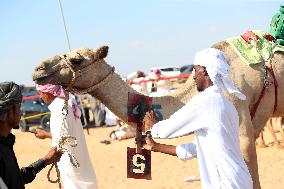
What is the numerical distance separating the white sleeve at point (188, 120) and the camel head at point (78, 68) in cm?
→ 185

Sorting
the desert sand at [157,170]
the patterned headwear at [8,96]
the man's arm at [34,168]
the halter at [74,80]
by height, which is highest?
the patterned headwear at [8,96]

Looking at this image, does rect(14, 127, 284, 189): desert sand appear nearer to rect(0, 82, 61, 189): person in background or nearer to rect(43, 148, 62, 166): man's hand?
rect(43, 148, 62, 166): man's hand

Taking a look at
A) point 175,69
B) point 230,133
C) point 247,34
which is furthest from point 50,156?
point 175,69

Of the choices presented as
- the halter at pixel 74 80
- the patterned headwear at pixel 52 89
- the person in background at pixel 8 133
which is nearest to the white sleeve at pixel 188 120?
the person in background at pixel 8 133

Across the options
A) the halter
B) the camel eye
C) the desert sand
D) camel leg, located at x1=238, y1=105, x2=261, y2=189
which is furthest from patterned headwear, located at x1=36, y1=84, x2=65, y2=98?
the desert sand

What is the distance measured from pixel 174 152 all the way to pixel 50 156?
978 millimetres

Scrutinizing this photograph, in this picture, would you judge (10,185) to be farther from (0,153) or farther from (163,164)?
(163,164)

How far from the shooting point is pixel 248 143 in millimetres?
5344

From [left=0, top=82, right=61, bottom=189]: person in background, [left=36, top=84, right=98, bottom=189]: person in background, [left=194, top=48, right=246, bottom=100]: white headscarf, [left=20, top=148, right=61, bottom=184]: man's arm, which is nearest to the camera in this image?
[left=0, top=82, right=61, bottom=189]: person in background

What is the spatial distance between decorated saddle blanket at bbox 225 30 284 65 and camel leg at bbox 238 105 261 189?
27.2 inches

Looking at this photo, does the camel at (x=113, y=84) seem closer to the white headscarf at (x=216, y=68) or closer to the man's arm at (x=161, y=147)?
the man's arm at (x=161, y=147)

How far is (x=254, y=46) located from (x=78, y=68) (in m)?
2.17

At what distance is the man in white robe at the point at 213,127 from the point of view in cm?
348

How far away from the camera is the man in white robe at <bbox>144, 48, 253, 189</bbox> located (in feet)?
11.4
